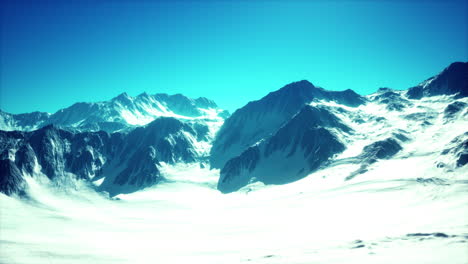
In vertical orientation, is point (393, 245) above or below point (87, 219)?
below

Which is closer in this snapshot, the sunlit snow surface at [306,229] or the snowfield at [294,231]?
the snowfield at [294,231]

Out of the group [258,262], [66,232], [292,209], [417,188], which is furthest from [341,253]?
[66,232]

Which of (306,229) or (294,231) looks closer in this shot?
(306,229)

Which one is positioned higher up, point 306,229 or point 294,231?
point 306,229

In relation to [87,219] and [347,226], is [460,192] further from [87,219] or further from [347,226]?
[87,219]

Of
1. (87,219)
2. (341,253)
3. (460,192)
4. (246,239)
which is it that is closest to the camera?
(341,253)

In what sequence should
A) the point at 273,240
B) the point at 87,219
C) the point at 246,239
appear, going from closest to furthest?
the point at 273,240, the point at 246,239, the point at 87,219

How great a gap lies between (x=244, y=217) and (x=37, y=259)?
104 m

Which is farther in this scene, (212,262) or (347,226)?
(347,226)

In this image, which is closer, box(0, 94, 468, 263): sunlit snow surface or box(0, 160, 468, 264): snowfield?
box(0, 160, 468, 264): snowfield

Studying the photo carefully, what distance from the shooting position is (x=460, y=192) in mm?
132500

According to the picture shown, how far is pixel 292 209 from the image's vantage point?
16750 cm

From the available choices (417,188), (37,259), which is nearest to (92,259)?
(37,259)

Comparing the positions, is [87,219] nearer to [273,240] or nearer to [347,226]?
[273,240]
